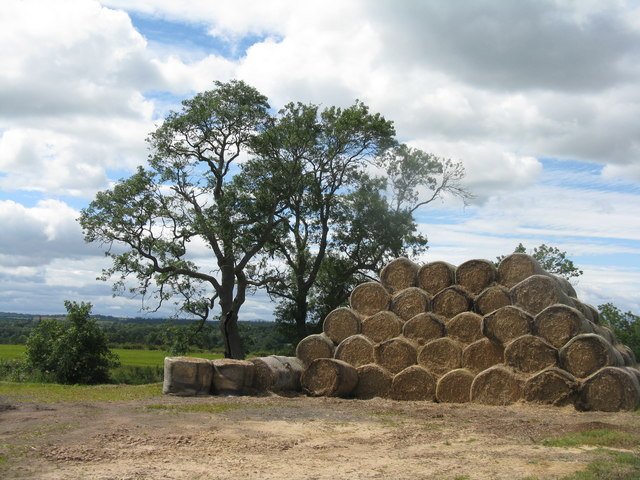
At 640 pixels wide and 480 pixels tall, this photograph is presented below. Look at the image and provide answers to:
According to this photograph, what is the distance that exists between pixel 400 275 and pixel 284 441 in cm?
836

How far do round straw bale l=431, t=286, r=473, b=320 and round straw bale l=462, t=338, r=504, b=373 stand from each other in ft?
3.60

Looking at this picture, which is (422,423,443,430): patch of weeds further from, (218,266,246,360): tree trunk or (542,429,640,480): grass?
(218,266,246,360): tree trunk

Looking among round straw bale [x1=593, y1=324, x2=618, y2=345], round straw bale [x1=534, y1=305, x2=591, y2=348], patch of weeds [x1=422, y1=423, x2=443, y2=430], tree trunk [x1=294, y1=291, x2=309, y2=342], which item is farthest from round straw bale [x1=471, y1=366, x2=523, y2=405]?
tree trunk [x1=294, y1=291, x2=309, y2=342]

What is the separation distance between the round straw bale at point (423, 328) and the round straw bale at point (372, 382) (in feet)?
3.64

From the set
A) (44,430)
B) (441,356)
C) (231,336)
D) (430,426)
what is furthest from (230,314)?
(44,430)

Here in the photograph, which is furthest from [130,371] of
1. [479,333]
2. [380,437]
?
[380,437]

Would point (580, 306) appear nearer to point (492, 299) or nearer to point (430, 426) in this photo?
point (492, 299)

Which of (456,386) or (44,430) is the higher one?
(456,386)

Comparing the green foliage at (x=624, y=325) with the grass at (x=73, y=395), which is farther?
the green foliage at (x=624, y=325)

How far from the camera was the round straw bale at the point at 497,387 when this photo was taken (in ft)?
43.6

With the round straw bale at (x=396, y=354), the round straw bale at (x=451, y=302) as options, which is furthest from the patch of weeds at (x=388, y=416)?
the round straw bale at (x=451, y=302)

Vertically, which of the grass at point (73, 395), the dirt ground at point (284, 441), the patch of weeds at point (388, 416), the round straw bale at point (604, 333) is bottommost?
the grass at point (73, 395)

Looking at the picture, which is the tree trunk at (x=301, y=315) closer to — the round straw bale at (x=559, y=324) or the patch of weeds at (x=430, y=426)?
the round straw bale at (x=559, y=324)

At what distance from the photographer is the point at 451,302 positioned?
15273 mm
